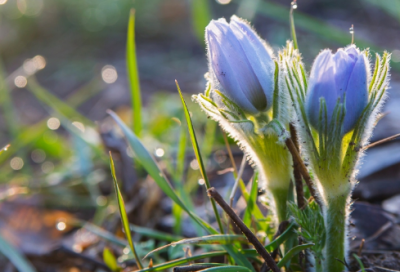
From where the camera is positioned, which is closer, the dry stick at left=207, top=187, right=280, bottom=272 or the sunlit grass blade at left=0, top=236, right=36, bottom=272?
the dry stick at left=207, top=187, right=280, bottom=272

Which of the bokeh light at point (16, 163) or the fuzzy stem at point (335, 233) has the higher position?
the bokeh light at point (16, 163)

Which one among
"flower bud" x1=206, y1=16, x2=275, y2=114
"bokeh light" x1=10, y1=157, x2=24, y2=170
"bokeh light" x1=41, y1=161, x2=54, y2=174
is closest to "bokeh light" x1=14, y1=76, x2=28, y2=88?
"bokeh light" x1=10, y1=157, x2=24, y2=170

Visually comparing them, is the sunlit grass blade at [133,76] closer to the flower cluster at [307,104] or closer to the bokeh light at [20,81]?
the flower cluster at [307,104]

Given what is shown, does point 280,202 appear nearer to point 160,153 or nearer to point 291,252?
point 291,252

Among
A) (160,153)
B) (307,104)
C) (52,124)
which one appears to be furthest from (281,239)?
(52,124)

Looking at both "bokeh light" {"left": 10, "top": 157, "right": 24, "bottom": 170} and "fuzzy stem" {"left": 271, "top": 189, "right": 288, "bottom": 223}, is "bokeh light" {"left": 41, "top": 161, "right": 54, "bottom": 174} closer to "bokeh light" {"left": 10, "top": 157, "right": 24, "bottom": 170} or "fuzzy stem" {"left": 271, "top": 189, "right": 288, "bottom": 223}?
"bokeh light" {"left": 10, "top": 157, "right": 24, "bottom": 170}

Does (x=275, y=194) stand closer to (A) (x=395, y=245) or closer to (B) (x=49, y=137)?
(A) (x=395, y=245)

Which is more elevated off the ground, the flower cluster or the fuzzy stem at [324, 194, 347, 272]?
the flower cluster

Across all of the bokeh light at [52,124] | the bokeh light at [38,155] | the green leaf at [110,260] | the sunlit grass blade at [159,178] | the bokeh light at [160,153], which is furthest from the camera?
the bokeh light at [38,155]

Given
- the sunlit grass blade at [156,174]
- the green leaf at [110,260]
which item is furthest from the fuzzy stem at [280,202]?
the green leaf at [110,260]

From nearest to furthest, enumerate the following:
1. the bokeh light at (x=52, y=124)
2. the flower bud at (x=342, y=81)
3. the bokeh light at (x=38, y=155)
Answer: the flower bud at (x=342, y=81) → the bokeh light at (x=52, y=124) → the bokeh light at (x=38, y=155)
